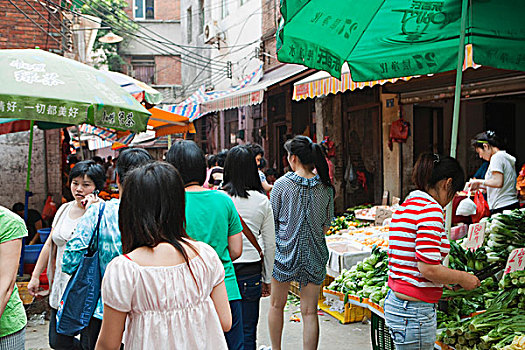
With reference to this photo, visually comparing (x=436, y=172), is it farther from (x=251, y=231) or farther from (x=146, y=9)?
(x=146, y=9)

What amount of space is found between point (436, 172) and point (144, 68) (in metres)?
33.2

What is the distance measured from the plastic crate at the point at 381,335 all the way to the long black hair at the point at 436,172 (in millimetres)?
1427

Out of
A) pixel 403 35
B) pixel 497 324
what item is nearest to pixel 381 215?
pixel 403 35

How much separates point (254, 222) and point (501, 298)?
79.0 inches

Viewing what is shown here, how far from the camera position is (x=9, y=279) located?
299 cm

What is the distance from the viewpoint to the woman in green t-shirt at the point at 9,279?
2969 millimetres

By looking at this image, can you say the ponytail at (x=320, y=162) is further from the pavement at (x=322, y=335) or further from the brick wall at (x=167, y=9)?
the brick wall at (x=167, y=9)

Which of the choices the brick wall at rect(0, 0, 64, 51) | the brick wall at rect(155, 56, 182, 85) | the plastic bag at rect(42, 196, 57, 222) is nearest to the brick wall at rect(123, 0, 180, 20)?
the brick wall at rect(155, 56, 182, 85)

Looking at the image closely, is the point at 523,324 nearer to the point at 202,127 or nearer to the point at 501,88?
the point at 501,88

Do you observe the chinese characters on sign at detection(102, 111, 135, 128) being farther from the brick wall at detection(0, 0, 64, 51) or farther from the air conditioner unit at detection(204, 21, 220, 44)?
the air conditioner unit at detection(204, 21, 220, 44)

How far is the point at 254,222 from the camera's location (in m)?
4.26

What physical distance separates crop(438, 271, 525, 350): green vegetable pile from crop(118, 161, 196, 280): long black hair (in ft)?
8.06

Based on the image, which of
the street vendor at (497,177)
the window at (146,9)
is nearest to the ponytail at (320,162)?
the street vendor at (497,177)

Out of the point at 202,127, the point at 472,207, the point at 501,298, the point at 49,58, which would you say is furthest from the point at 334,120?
the point at 202,127
